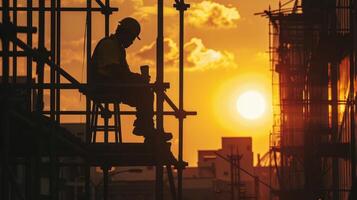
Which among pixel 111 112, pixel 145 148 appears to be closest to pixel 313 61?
pixel 111 112

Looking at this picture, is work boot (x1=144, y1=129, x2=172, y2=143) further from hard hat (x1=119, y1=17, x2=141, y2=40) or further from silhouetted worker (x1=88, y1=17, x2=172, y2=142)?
hard hat (x1=119, y1=17, x2=141, y2=40)

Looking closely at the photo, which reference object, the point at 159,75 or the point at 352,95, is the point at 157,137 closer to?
the point at 159,75

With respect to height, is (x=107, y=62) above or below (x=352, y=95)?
above

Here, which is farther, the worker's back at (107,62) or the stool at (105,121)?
the stool at (105,121)

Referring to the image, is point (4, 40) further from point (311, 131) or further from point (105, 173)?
point (311, 131)

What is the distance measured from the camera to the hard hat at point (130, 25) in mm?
17141

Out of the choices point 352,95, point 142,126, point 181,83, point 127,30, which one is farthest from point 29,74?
point 352,95

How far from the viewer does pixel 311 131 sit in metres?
44.9

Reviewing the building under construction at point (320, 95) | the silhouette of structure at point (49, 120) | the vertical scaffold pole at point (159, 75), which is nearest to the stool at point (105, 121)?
the silhouette of structure at point (49, 120)

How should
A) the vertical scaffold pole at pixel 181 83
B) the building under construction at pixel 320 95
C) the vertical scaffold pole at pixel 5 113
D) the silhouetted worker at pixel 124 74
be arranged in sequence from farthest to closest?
the building under construction at pixel 320 95 → the vertical scaffold pole at pixel 181 83 → the silhouetted worker at pixel 124 74 → the vertical scaffold pole at pixel 5 113

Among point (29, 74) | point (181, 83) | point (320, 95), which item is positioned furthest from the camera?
point (320, 95)

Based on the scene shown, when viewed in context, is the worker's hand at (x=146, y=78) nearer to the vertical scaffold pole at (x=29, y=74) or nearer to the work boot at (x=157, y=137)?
the work boot at (x=157, y=137)

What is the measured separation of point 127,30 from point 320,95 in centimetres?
3309

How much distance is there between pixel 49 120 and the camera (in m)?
15.2
